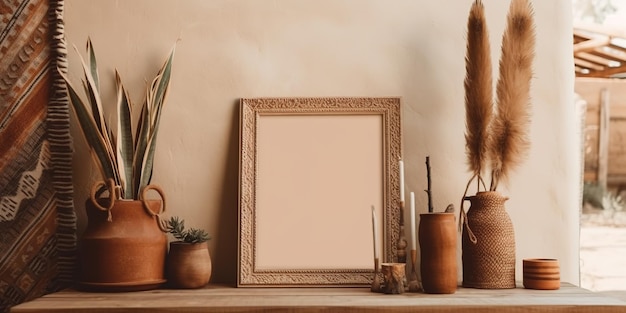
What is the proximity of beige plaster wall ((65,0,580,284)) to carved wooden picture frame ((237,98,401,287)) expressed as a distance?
0.24ft

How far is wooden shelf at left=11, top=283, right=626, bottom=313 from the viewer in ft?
3.65

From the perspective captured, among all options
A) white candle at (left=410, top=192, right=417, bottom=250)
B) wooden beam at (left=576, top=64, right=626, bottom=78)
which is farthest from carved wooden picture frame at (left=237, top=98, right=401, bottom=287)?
wooden beam at (left=576, top=64, right=626, bottom=78)

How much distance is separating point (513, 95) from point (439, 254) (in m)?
0.47

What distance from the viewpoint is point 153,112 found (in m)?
1.46

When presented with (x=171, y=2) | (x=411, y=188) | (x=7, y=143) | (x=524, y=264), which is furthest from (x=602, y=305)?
(x=7, y=143)

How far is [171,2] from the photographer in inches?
62.1

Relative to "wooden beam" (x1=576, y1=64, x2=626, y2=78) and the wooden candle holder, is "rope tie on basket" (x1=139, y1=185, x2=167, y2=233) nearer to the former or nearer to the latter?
the wooden candle holder

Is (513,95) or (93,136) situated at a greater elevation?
(513,95)

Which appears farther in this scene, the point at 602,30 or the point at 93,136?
the point at 602,30

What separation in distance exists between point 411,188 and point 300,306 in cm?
54

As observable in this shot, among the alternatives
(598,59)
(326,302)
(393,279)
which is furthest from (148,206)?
(598,59)

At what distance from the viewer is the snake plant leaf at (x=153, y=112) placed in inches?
56.2

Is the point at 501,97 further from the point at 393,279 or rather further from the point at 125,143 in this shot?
the point at 125,143

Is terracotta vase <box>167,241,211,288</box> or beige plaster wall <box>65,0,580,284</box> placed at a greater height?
beige plaster wall <box>65,0,580,284</box>
